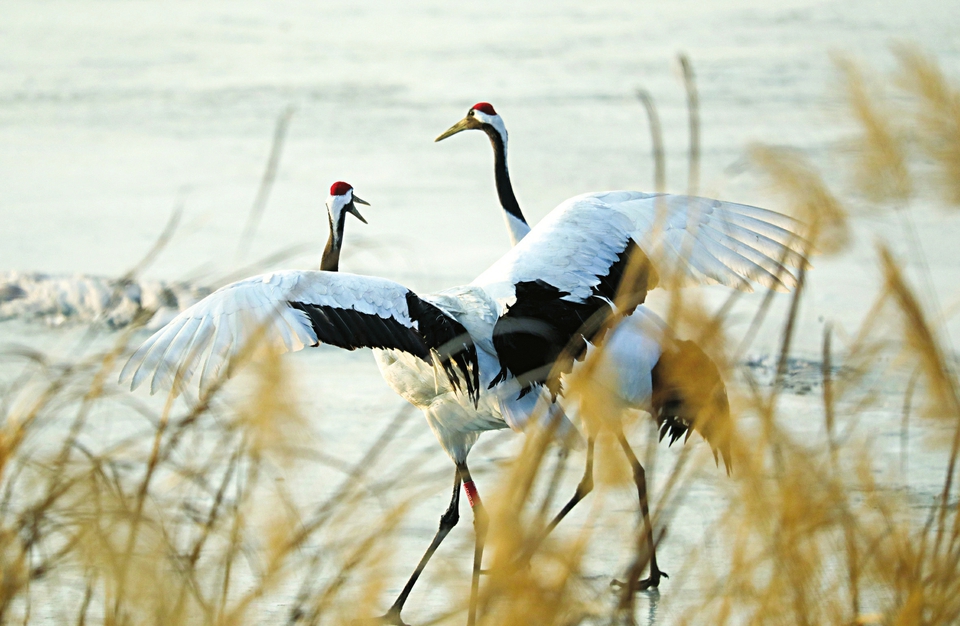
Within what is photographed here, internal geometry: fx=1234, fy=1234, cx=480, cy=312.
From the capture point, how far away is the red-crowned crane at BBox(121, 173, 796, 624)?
247cm

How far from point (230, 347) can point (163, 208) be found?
3.97 meters

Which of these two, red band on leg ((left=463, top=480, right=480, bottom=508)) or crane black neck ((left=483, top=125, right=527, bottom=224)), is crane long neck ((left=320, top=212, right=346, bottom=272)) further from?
red band on leg ((left=463, top=480, right=480, bottom=508))

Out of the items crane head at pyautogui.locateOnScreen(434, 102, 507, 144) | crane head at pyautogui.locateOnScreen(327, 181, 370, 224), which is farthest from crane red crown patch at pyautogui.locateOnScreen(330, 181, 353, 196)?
crane head at pyautogui.locateOnScreen(434, 102, 507, 144)

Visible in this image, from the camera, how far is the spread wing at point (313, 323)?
2357 mm

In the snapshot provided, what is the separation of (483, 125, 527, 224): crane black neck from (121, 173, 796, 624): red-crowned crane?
3.61 ft

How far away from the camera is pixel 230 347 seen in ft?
7.77

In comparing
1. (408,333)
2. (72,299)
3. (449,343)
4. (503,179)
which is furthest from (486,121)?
(449,343)

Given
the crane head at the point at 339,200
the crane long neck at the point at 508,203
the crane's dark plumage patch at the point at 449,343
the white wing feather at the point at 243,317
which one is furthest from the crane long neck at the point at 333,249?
the white wing feather at the point at 243,317

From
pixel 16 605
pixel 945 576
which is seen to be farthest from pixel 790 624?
pixel 16 605

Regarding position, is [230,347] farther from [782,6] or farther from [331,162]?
[782,6]

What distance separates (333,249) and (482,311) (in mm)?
1270

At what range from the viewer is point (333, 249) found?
404 centimetres

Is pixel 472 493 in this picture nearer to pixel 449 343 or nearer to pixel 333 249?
pixel 449 343

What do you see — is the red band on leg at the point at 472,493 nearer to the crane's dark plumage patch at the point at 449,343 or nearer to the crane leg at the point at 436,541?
the crane leg at the point at 436,541
